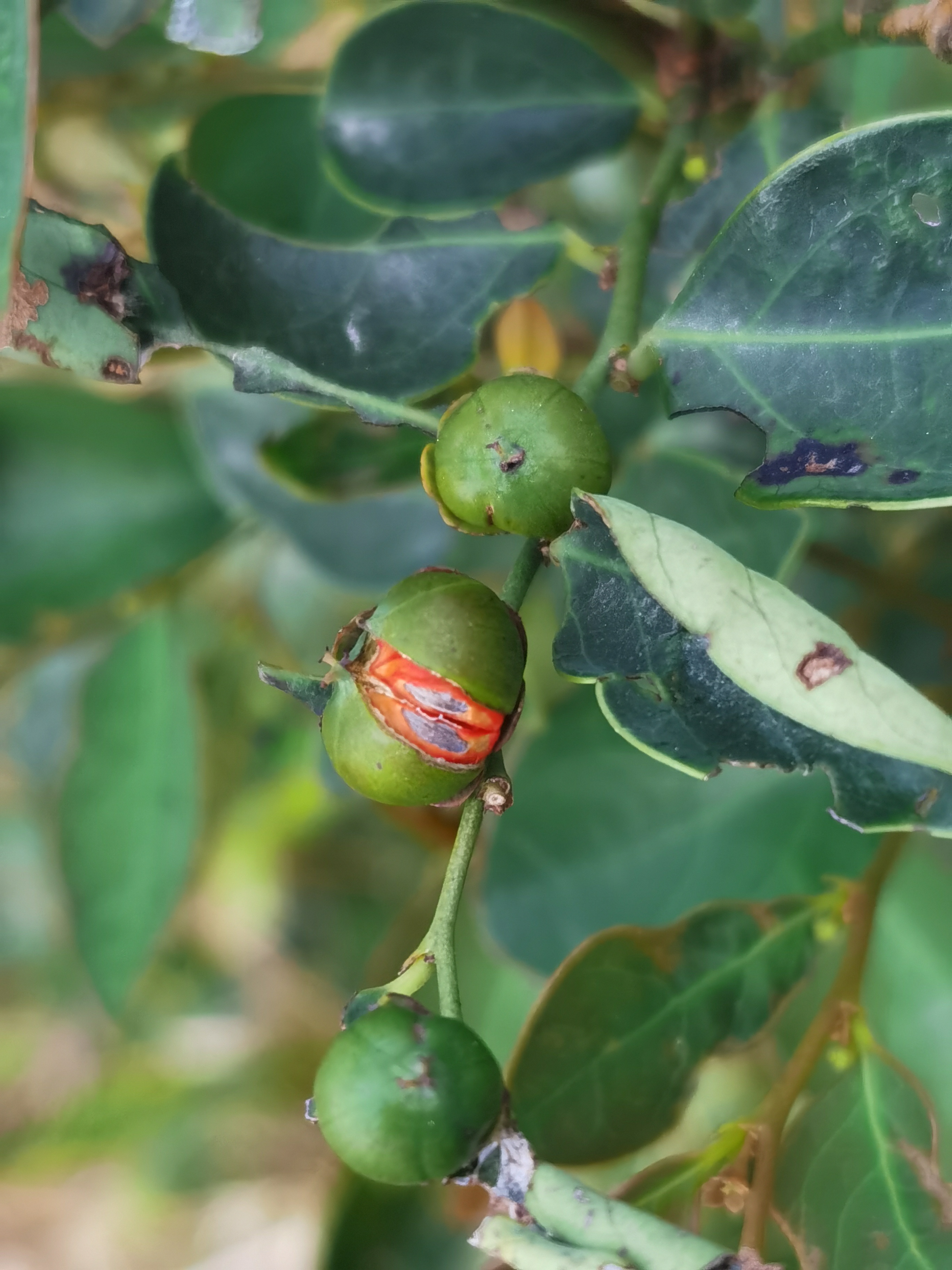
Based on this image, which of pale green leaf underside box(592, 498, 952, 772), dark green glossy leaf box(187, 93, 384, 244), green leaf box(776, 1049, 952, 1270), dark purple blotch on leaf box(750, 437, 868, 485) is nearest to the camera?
pale green leaf underside box(592, 498, 952, 772)

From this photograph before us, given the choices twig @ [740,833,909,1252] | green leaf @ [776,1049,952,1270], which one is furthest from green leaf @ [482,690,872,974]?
green leaf @ [776,1049,952,1270]

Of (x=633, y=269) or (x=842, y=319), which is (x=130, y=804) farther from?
(x=842, y=319)

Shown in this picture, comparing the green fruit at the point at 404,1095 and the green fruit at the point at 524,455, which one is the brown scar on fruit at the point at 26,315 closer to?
the green fruit at the point at 524,455

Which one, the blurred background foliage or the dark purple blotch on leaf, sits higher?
the dark purple blotch on leaf

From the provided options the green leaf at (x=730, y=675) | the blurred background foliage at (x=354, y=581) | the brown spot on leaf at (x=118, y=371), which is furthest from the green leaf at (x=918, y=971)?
the brown spot on leaf at (x=118, y=371)

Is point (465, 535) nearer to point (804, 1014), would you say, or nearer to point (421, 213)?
point (421, 213)

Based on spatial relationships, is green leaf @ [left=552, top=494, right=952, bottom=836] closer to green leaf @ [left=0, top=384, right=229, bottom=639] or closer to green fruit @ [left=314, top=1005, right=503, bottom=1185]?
green fruit @ [left=314, top=1005, right=503, bottom=1185]

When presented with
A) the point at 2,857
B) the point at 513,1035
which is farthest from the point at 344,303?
the point at 2,857
